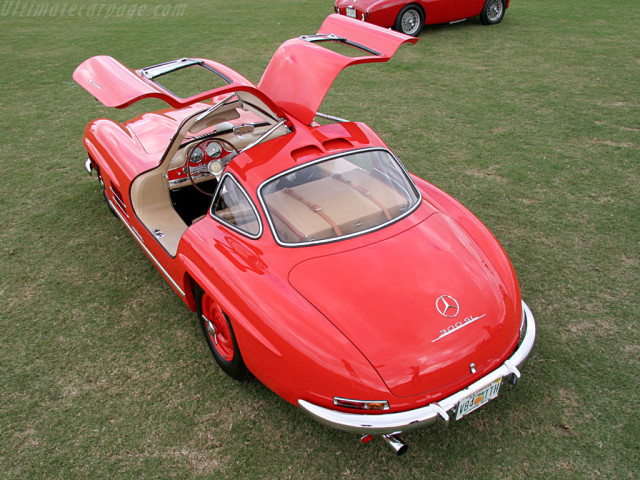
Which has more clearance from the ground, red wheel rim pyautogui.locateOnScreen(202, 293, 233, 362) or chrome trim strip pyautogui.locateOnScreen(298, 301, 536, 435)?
chrome trim strip pyautogui.locateOnScreen(298, 301, 536, 435)

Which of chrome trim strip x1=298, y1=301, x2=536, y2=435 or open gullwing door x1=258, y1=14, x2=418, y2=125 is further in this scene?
open gullwing door x1=258, y1=14, x2=418, y2=125

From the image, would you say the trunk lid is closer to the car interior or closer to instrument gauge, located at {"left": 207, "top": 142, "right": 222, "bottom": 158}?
the car interior

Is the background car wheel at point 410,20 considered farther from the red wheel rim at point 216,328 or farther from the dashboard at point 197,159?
the red wheel rim at point 216,328

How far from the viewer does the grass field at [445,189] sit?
3.01 m

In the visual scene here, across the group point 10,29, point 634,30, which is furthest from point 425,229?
point 10,29

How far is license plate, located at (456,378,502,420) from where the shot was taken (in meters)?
2.75

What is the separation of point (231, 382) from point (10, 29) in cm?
1283

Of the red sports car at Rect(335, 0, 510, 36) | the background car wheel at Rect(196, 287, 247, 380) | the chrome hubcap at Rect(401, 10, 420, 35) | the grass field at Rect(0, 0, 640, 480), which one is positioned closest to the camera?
the grass field at Rect(0, 0, 640, 480)

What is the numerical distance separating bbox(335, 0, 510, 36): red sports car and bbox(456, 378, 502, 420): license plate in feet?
28.8

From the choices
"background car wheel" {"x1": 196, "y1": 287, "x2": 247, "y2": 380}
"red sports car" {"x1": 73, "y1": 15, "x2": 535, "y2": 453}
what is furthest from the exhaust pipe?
"background car wheel" {"x1": 196, "y1": 287, "x2": 247, "y2": 380}

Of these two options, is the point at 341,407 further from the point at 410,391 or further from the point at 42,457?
the point at 42,457

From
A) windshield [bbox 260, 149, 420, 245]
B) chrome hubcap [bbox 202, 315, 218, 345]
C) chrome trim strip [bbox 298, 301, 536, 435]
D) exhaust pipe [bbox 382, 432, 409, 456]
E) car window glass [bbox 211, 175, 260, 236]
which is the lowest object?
chrome hubcap [bbox 202, 315, 218, 345]

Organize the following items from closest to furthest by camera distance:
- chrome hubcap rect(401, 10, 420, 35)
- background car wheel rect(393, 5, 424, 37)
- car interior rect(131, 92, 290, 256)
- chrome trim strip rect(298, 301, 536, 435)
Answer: chrome trim strip rect(298, 301, 536, 435) → car interior rect(131, 92, 290, 256) → background car wheel rect(393, 5, 424, 37) → chrome hubcap rect(401, 10, 420, 35)

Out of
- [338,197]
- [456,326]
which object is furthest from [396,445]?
[338,197]
